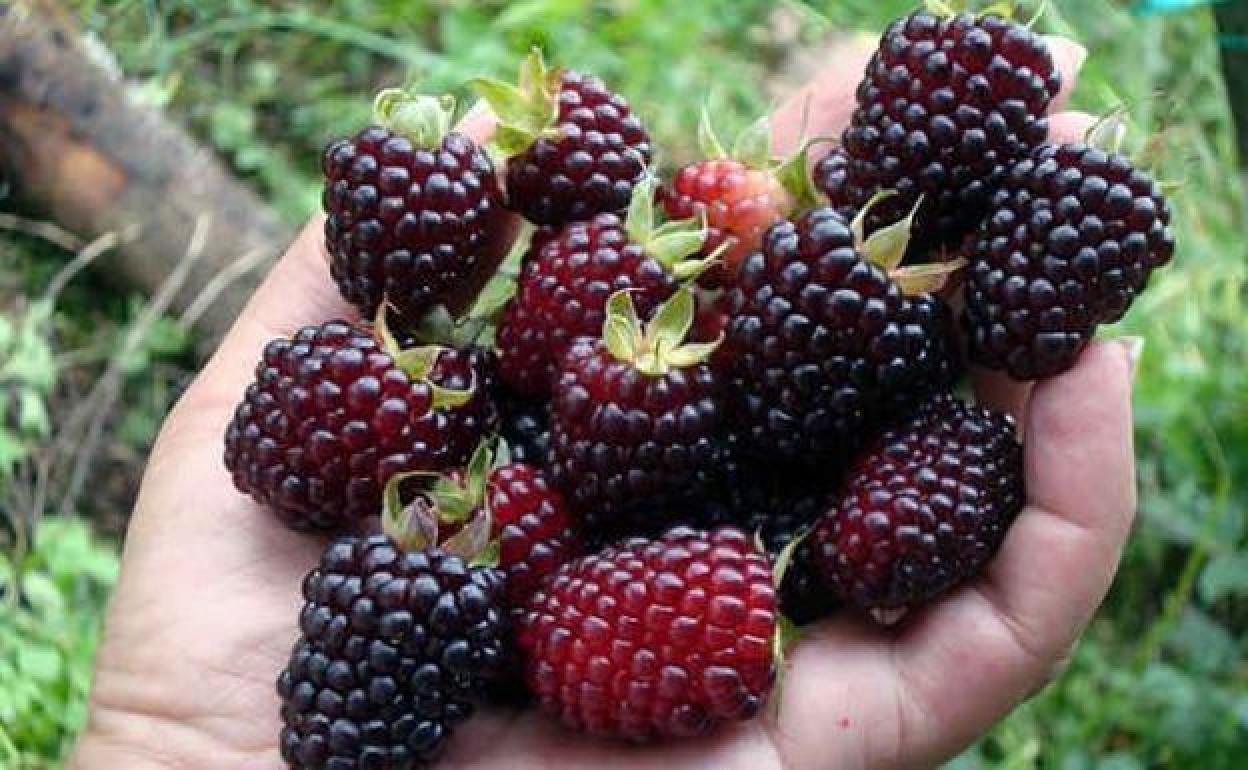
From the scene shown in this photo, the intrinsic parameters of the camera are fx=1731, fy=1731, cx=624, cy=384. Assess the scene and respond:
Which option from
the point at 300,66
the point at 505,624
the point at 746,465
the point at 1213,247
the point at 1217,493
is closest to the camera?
the point at 505,624

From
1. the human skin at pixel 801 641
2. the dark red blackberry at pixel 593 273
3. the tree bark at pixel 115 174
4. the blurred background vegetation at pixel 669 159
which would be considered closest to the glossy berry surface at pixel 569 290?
the dark red blackberry at pixel 593 273

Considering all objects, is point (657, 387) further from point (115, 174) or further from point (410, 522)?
point (115, 174)

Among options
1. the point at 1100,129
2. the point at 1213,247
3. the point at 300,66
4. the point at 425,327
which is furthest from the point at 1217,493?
the point at 300,66

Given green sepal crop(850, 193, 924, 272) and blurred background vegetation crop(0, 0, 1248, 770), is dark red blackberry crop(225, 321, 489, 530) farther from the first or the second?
blurred background vegetation crop(0, 0, 1248, 770)

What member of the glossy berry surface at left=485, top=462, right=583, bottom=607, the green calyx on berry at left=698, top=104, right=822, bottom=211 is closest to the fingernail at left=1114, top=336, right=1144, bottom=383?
the green calyx on berry at left=698, top=104, right=822, bottom=211

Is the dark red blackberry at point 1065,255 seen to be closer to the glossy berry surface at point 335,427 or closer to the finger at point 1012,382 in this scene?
the finger at point 1012,382

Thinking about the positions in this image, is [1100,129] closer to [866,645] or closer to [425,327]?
[866,645]

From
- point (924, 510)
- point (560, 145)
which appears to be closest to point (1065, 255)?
point (924, 510)
